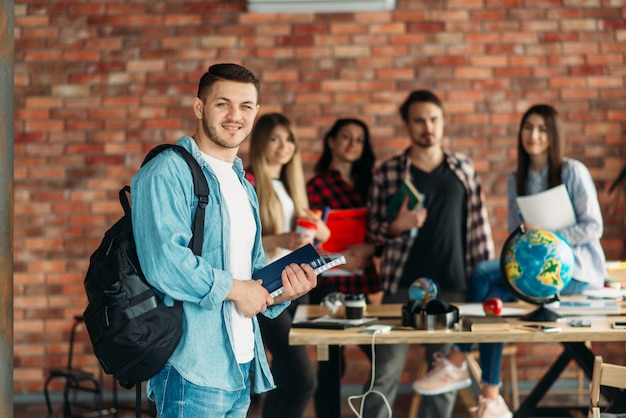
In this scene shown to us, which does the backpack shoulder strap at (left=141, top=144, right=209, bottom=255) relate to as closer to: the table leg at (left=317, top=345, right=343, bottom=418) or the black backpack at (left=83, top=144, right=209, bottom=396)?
the black backpack at (left=83, top=144, right=209, bottom=396)

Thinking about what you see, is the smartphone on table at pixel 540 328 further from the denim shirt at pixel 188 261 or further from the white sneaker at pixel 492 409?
the denim shirt at pixel 188 261

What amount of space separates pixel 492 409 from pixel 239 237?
1.63 meters

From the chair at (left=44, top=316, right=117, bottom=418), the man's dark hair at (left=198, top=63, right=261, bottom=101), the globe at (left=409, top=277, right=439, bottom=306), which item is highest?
the man's dark hair at (left=198, top=63, right=261, bottom=101)

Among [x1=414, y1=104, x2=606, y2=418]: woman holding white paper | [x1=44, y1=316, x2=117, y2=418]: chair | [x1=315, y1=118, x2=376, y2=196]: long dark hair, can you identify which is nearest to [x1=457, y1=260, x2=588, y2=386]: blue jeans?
[x1=414, y1=104, x2=606, y2=418]: woman holding white paper

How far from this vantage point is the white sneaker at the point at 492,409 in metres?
3.06

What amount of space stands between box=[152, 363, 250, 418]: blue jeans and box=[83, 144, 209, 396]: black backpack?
5 centimetres

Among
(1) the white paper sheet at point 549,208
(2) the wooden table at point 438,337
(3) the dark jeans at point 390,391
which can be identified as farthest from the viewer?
(1) the white paper sheet at point 549,208

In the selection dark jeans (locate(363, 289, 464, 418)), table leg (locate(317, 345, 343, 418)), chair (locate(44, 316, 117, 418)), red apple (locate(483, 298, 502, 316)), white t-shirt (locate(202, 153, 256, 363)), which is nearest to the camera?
white t-shirt (locate(202, 153, 256, 363))

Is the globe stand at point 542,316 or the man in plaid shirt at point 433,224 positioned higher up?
the man in plaid shirt at point 433,224

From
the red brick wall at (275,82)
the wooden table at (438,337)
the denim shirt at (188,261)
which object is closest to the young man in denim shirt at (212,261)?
the denim shirt at (188,261)

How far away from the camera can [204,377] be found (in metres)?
1.85

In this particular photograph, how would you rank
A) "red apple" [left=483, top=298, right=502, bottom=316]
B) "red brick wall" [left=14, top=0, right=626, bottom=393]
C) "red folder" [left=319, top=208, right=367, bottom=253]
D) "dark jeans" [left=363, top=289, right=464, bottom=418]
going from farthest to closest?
1. "red brick wall" [left=14, top=0, right=626, bottom=393]
2. "red folder" [left=319, top=208, right=367, bottom=253]
3. "dark jeans" [left=363, top=289, right=464, bottom=418]
4. "red apple" [left=483, top=298, right=502, bottom=316]

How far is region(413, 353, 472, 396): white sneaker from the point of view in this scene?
3104 millimetres

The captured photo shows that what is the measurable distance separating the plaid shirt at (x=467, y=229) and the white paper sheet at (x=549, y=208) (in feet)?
0.72
